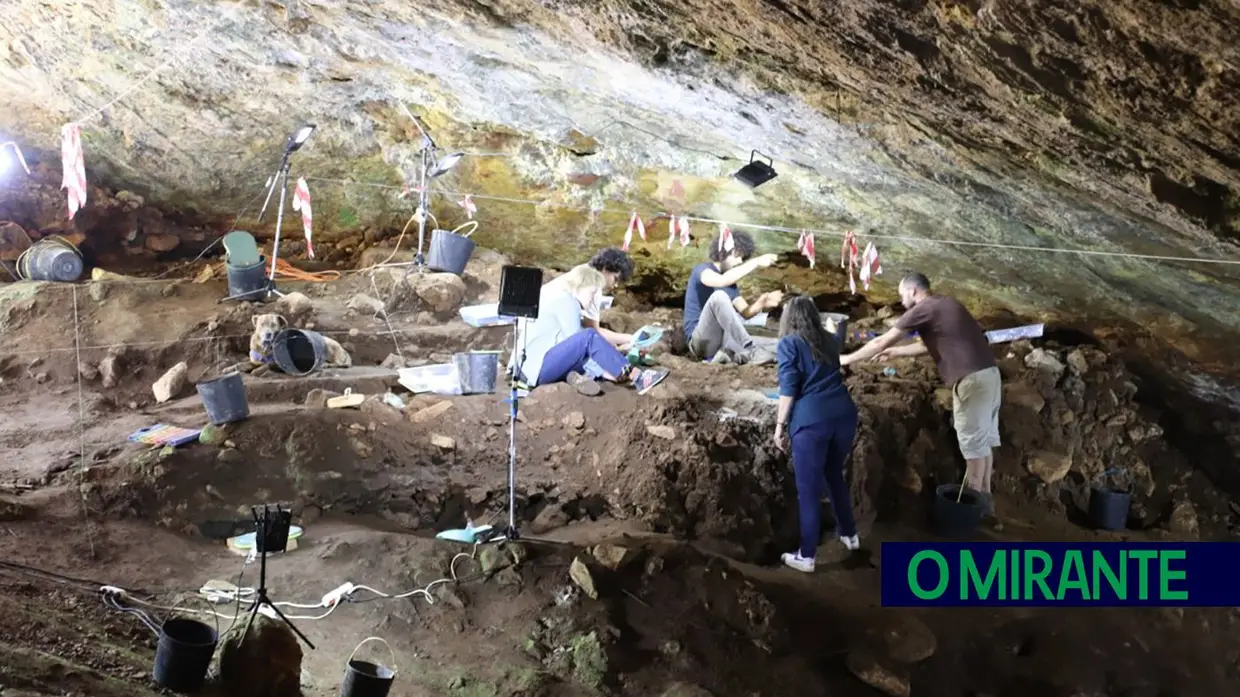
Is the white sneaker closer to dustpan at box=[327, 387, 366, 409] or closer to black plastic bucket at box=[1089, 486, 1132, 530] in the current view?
dustpan at box=[327, 387, 366, 409]

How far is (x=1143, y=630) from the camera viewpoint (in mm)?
4891

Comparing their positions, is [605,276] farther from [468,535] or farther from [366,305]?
[468,535]

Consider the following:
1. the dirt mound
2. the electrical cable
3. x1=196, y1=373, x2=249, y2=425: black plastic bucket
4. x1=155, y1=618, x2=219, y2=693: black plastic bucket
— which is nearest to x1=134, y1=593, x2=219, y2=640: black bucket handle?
the electrical cable

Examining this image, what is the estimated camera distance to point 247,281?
625cm

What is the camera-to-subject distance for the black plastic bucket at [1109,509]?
630 centimetres

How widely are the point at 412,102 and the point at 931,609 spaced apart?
205 inches

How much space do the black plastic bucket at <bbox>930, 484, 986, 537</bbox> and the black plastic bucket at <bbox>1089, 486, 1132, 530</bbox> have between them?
1599 millimetres

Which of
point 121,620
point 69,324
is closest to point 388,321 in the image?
point 69,324

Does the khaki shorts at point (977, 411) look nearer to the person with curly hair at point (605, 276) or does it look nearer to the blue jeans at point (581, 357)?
the blue jeans at point (581, 357)

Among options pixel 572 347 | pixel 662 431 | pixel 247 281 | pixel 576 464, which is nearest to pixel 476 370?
pixel 572 347

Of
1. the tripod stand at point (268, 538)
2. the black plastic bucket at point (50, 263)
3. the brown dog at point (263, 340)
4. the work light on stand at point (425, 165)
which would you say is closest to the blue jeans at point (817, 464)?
the tripod stand at point (268, 538)

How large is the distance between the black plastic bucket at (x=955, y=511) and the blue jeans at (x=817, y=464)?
3.89ft

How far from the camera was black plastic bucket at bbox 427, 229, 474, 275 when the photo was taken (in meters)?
6.89

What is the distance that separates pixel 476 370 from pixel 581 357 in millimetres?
757
